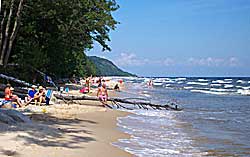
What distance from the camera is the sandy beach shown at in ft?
27.2

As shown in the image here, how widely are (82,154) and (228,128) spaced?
837cm

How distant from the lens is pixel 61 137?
10117mm

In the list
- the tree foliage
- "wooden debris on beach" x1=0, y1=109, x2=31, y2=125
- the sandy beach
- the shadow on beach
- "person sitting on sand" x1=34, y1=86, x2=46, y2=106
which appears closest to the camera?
the sandy beach

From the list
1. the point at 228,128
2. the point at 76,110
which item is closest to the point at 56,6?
the point at 76,110

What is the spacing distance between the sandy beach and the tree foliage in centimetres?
1217

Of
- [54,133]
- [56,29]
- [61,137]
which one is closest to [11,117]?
[54,133]

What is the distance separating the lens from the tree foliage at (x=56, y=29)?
2661 centimetres

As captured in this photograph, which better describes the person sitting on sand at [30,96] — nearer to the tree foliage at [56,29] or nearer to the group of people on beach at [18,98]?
the group of people on beach at [18,98]

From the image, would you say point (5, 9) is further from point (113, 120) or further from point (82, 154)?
point (82, 154)

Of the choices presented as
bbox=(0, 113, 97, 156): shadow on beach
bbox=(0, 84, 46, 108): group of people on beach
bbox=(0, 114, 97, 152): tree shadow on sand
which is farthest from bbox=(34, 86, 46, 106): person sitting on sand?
bbox=(0, 113, 97, 156): shadow on beach

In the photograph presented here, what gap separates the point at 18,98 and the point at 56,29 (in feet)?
44.2

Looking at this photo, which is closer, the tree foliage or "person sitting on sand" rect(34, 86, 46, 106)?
"person sitting on sand" rect(34, 86, 46, 106)

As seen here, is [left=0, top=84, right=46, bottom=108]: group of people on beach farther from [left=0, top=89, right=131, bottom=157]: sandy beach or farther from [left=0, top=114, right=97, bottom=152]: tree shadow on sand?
[left=0, top=114, right=97, bottom=152]: tree shadow on sand

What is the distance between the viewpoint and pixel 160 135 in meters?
12.7
